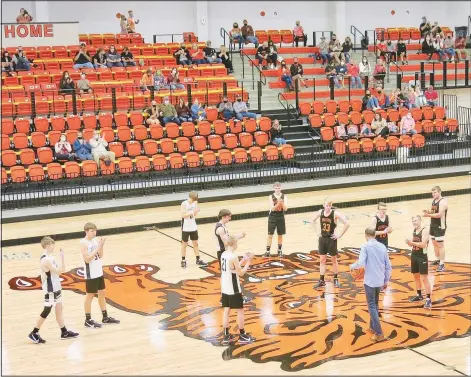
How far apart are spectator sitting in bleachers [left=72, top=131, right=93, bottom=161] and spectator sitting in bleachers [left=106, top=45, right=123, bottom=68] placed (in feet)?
18.1

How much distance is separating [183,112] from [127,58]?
4.00m

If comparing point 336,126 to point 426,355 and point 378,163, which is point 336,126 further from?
point 426,355

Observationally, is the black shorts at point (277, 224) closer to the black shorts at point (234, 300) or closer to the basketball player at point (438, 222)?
the basketball player at point (438, 222)

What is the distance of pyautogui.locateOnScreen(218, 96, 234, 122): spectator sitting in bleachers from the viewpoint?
75.5ft

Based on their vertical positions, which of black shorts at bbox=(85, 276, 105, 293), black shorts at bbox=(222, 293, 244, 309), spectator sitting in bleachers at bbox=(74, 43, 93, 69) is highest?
spectator sitting in bleachers at bbox=(74, 43, 93, 69)

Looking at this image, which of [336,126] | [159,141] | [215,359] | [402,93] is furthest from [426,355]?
[402,93]

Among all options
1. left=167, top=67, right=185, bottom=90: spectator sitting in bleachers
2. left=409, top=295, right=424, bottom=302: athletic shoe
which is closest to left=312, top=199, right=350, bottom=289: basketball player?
left=409, top=295, right=424, bottom=302: athletic shoe

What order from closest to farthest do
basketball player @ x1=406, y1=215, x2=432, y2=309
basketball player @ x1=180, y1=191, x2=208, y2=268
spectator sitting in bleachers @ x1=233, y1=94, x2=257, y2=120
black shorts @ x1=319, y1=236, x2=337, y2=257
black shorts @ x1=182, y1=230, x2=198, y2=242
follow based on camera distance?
1. basketball player @ x1=406, y1=215, x2=432, y2=309
2. black shorts @ x1=319, y1=236, x2=337, y2=257
3. basketball player @ x1=180, y1=191, x2=208, y2=268
4. black shorts @ x1=182, y1=230, x2=198, y2=242
5. spectator sitting in bleachers @ x1=233, y1=94, x2=257, y2=120

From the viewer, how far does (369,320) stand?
10906mm

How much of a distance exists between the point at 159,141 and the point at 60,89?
3.35 meters

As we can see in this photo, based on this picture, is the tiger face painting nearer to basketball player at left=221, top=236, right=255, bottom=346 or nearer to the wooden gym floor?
the wooden gym floor

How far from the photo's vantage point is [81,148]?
1997 cm

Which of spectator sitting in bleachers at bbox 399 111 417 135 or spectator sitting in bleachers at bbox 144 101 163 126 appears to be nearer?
spectator sitting in bleachers at bbox 144 101 163 126

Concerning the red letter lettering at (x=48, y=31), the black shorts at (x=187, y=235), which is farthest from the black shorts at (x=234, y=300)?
the red letter lettering at (x=48, y=31)
